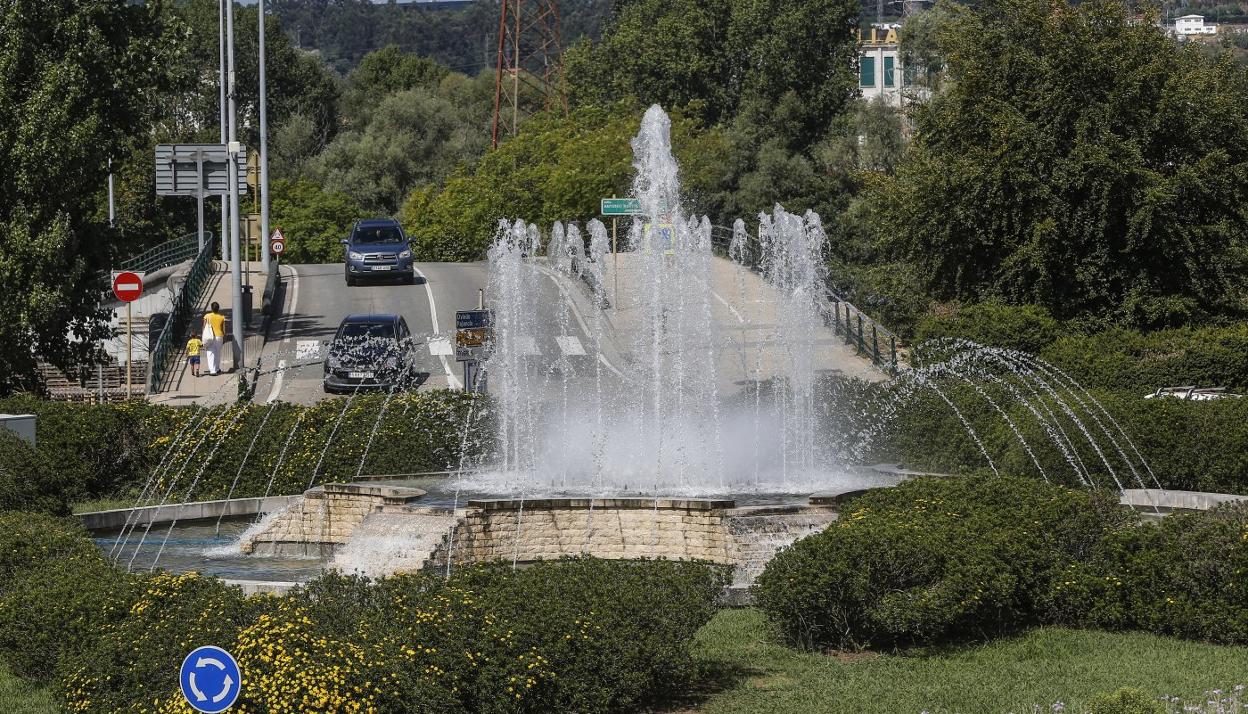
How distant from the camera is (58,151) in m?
25.9

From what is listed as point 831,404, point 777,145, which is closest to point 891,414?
point 831,404

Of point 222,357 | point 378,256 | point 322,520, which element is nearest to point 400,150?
point 378,256

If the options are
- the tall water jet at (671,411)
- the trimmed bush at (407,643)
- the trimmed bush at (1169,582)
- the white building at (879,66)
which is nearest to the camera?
the trimmed bush at (407,643)

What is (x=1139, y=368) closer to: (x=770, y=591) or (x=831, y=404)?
(x=831, y=404)

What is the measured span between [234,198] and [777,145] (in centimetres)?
3101

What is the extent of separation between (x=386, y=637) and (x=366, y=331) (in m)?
22.7

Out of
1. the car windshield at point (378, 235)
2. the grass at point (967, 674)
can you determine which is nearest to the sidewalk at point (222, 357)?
the car windshield at point (378, 235)

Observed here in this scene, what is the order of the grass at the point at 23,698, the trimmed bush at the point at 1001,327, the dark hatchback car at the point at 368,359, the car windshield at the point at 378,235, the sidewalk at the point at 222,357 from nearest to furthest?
the grass at the point at 23,698 → the sidewalk at the point at 222,357 → the trimmed bush at the point at 1001,327 → the dark hatchback car at the point at 368,359 → the car windshield at the point at 378,235

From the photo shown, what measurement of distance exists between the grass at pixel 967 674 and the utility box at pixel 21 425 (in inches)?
413

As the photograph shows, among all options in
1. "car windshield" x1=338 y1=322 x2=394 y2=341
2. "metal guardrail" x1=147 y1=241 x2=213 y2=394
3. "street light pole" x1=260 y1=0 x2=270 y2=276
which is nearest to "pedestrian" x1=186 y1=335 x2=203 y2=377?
"metal guardrail" x1=147 y1=241 x2=213 y2=394

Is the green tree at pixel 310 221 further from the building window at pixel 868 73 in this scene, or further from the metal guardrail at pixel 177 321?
the building window at pixel 868 73

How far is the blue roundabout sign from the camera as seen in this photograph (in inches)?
329

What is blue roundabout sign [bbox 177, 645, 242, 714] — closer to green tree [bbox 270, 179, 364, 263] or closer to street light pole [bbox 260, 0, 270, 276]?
street light pole [bbox 260, 0, 270, 276]

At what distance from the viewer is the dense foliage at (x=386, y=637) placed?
10.1 metres
